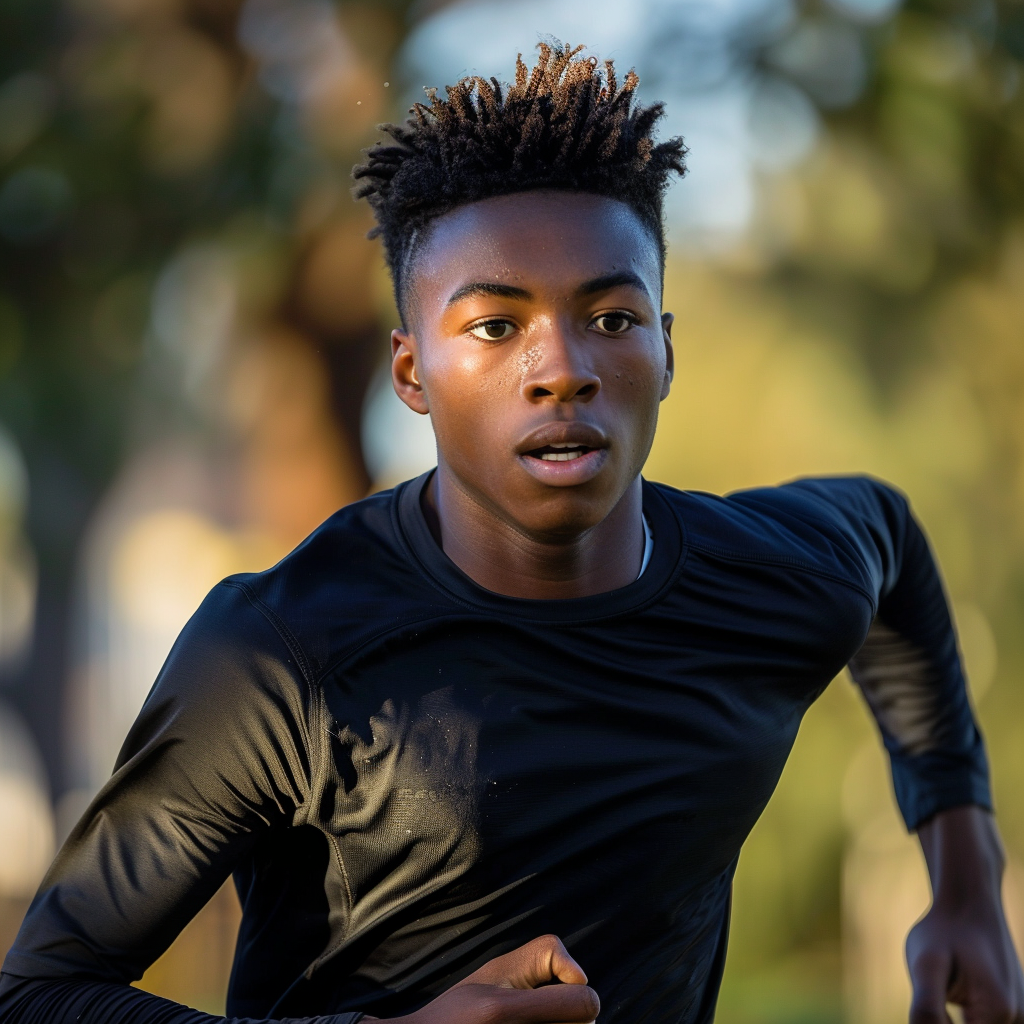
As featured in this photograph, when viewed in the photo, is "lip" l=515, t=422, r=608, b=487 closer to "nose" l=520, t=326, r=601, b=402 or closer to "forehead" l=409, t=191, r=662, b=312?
"nose" l=520, t=326, r=601, b=402

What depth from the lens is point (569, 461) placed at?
72.5 inches

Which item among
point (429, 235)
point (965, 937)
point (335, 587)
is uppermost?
point (429, 235)

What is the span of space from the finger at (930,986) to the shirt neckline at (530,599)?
1001 mm

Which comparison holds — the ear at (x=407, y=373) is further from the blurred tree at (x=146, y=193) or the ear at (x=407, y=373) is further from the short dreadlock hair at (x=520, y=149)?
the blurred tree at (x=146, y=193)

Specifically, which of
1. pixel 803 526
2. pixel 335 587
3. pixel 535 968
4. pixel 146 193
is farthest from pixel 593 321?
pixel 146 193

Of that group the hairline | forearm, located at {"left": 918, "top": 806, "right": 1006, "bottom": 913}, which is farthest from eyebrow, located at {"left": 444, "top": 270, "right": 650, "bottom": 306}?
forearm, located at {"left": 918, "top": 806, "right": 1006, "bottom": 913}

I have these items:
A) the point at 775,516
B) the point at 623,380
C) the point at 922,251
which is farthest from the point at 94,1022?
the point at 922,251

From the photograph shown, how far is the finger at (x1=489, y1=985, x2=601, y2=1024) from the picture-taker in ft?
5.29

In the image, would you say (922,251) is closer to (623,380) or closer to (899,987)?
(899,987)

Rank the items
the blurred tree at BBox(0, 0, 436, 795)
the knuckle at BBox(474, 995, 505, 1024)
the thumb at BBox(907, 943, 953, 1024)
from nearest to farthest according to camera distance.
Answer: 1. the knuckle at BBox(474, 995, 505, 1024)
2. the thumb at BBox(907, 943, 953, 1024)
3. the blurred tree at BBox(0, 0, 436, 795)

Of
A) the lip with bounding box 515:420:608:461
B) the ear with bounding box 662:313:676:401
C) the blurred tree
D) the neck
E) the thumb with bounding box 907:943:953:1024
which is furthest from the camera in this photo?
the blurred tree

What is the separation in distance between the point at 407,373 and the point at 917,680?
1.29 meters

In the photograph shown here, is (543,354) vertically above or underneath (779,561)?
above

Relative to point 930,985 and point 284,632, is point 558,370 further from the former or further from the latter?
point 930,985
